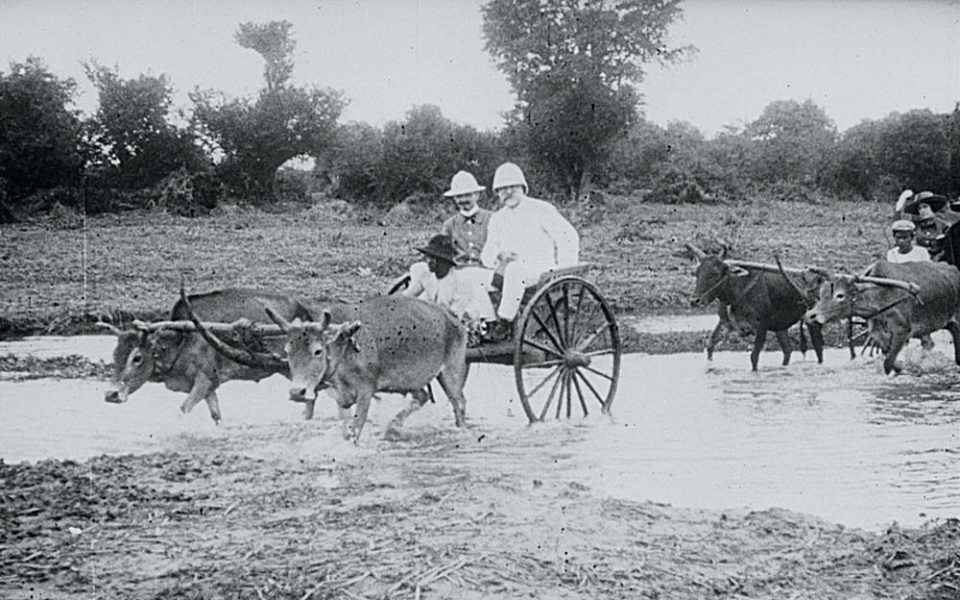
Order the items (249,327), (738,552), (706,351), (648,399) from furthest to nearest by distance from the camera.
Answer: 1. (706,351)
2. (648,399)
3. (249,327)
4. (738,552)

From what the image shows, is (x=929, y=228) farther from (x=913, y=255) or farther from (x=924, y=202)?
(x=913, y=255)

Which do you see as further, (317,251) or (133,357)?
(317,251)

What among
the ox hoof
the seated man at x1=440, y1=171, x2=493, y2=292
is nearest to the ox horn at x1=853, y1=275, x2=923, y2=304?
the seated man at x1=440, y1=171, x2=493, y2=292

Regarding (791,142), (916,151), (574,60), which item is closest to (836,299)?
(574,60)

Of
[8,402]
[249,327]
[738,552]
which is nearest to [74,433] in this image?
[8,402]

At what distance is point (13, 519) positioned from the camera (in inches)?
211

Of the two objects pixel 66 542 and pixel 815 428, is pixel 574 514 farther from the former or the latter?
pixel 815 428

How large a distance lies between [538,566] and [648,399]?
568 cm

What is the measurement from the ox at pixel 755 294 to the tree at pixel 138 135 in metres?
6.08

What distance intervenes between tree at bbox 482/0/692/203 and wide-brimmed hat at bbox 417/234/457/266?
2364mm

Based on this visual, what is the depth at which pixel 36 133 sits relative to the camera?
30.4 ft

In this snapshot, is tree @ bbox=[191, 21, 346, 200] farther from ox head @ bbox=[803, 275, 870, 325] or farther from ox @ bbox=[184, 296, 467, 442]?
ox head @ bbox=[803, 275, 870, 325]

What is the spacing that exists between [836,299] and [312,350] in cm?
619

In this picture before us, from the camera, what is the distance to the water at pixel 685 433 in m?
6.77
